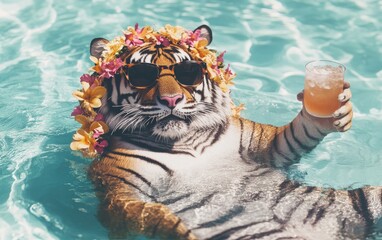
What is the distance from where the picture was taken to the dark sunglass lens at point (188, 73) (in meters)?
4.29

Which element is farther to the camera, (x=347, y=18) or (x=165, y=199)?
(x=347, y=18)

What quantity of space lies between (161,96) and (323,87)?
3.20 ft

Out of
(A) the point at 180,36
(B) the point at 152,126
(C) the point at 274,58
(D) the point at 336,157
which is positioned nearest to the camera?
(B) the point at 152,126

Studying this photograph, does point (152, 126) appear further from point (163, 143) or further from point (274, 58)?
point (274, 58)

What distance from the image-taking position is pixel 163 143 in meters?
4.30

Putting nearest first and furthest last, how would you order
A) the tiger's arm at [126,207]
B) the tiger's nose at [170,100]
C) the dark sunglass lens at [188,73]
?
1. the tiger's arm at [126,207]
2. the tiger's nose at [170,100]
3. the dark sunglass lens at [188,73]

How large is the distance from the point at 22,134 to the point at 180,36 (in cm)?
184

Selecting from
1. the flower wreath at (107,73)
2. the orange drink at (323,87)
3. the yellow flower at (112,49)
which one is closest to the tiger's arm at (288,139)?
the orange drink at (323,87)

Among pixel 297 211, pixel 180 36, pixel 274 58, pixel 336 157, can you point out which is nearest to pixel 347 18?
pixel 274 58

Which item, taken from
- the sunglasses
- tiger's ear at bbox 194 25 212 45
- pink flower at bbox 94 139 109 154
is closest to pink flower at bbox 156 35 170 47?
the sunglasses

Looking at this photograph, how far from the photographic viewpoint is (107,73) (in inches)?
170

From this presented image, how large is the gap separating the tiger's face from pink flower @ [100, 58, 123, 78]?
49 mm

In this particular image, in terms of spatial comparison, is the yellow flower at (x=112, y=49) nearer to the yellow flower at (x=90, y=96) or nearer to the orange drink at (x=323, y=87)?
the yellow flower at (x=90, y=96)

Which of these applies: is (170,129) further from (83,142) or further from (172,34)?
(172,34)
